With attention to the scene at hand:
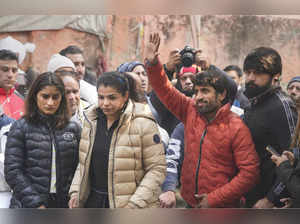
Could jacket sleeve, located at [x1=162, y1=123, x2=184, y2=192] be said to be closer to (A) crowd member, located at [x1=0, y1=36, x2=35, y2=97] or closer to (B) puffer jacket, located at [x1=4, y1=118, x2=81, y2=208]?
(B) puffer jacket, located at [x1=4, y1=118, x2=81, y2=208]

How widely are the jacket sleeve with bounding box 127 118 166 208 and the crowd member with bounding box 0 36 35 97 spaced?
2.96 ft

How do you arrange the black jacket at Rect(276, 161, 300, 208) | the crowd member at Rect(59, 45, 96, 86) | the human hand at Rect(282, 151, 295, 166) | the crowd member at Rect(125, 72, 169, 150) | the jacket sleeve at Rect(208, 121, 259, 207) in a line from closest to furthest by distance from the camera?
the black jacket at Rect(276, 161, 300, 208) < the human hand at Rect(282, 151, 295, 166) < the jacket sleeve at Rect(208, 121, 259, 207) < the crowd member at Rect(125, 72, 169, 150) < the crowd member at Rect(59, 45, 96, 86)

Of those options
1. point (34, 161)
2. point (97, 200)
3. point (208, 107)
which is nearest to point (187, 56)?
point (208, 107)

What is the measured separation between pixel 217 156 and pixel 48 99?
1.23 meters

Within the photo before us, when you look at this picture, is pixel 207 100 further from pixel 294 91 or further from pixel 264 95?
pixel 294 91

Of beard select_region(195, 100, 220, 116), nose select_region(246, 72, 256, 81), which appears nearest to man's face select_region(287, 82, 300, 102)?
nose select_region(246, 72, 256, 81)

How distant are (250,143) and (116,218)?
1038mm

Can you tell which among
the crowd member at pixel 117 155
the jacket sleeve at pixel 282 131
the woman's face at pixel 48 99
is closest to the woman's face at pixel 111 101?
the crowd member at pixel 117 155

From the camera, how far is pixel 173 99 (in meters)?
3.09

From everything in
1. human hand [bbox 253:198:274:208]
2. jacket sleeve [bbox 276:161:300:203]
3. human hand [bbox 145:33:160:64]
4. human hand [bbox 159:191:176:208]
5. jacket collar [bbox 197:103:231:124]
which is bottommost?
human hand [bbox 253:198:274:208]

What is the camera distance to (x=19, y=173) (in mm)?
2912

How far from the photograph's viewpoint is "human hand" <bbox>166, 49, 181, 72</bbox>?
10.3 feet

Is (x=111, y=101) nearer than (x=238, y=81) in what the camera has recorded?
Yes

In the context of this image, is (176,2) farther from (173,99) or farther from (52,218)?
(52,218)
